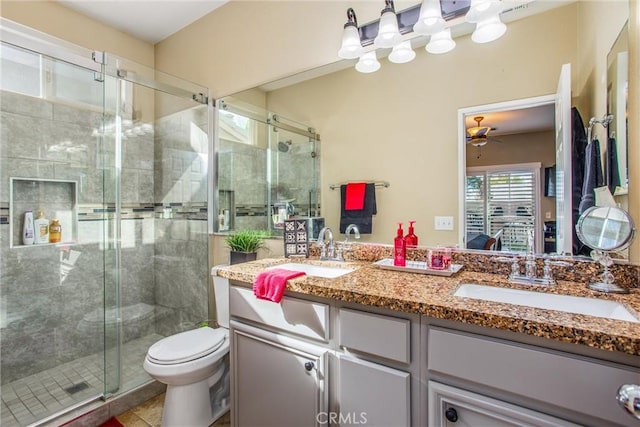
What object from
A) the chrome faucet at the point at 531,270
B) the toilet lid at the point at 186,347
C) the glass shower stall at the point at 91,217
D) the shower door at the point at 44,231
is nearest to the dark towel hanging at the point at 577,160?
the chrome faucet at the point at 531,270

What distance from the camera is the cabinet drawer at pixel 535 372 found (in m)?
0.70

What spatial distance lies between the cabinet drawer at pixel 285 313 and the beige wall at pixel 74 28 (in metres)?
2.27

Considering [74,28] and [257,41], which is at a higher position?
[74,28]

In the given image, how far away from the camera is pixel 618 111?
1.10 m

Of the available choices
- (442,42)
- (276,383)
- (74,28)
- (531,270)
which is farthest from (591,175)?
(74,28)

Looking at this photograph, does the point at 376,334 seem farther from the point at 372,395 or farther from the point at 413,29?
the point at 413,29

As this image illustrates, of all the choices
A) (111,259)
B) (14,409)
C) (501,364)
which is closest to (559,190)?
(501,364)

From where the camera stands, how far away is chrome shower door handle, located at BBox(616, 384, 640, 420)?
53 centimetres

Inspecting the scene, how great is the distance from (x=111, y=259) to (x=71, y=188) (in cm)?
63

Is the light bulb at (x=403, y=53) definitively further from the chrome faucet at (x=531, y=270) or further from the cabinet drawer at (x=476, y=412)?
the cabinet drawer at (x=476, y=412)

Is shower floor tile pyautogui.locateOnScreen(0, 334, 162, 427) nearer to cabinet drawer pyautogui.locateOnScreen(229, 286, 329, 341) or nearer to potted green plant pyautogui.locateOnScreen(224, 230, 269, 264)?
potted green plant pyautogui.locateOnScreen(224, 230, 269, 264)

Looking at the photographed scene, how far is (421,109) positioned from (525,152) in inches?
19.6

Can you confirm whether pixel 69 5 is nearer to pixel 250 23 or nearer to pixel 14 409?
pixel 250 23

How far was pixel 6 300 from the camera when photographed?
2012mm
